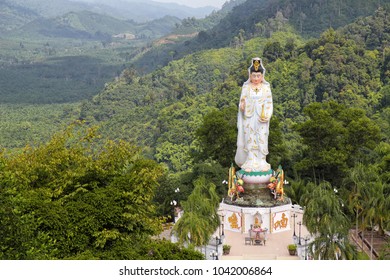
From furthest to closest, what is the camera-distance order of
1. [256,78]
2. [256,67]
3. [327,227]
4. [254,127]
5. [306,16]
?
[306,16] → [254,127] → [256,78] → [256,67] → [327,227]

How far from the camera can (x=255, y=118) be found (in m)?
27.9

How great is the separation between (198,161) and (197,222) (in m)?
14.1

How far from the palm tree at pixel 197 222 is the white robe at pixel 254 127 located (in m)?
3.01

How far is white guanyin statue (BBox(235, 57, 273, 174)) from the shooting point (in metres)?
27.7

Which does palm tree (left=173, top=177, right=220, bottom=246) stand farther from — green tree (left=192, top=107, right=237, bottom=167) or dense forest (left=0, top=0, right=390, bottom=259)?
green tree (left=192, top=107, right=237, bottom=167)

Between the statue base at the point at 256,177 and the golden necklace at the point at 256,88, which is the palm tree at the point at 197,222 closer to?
the statue base at the point at 256,177

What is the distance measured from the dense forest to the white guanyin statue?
2021mm

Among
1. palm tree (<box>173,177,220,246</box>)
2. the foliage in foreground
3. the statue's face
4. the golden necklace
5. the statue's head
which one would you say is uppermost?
the statue's head

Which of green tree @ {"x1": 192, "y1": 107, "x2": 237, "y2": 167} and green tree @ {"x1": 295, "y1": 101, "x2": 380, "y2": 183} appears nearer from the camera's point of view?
green tree @ {"x1": 295, "y1": 101, "x2": 380, "y2": 183}

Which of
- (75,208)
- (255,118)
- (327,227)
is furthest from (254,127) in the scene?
(75,208)

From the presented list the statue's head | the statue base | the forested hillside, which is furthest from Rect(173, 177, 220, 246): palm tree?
the forested hillside

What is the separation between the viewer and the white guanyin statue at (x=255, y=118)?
2772 cm

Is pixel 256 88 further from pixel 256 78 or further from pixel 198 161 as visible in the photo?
pixel 198 161

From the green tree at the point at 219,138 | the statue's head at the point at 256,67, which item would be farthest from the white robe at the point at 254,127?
the green tree at the point at 219,138
